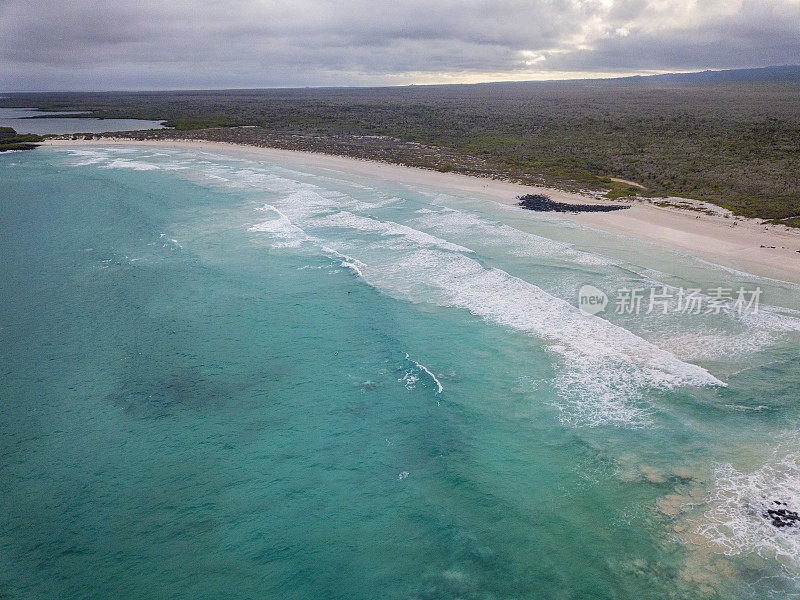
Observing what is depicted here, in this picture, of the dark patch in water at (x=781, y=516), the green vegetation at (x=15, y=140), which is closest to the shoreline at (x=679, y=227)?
the dark patch in water at (x=781, y=516)

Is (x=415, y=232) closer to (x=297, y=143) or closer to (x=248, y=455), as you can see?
(x=248, y=455)

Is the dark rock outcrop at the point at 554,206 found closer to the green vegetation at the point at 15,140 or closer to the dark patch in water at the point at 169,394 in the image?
the dark patch in water at the point at 169,394

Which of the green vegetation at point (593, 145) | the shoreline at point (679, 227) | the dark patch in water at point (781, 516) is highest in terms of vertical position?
the green vegetation at point (593, 145)

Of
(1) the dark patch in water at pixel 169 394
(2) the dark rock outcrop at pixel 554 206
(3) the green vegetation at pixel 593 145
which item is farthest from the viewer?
(3) the green vegetation at pixel 593 145

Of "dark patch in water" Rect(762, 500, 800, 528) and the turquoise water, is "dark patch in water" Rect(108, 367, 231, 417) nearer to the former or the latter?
the turquoise water

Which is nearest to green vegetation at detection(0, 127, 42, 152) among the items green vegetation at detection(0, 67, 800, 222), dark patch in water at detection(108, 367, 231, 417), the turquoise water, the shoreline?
green vegetation at detection(0, 67, 800, 222)

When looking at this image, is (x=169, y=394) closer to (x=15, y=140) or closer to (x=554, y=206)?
(x=554, y=206)
